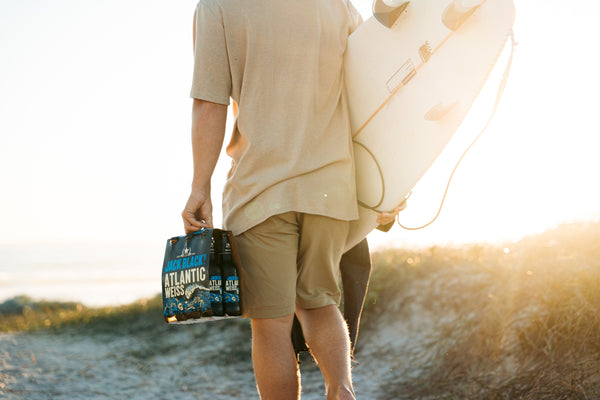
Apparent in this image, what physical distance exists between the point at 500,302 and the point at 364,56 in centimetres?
251

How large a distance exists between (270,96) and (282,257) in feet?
1.72

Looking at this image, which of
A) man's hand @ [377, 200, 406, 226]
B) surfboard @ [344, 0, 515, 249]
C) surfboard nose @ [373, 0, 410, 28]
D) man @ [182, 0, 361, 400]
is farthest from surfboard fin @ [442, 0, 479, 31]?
man's hand @ [377, 200, 406, 226]

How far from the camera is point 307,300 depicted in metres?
2.09

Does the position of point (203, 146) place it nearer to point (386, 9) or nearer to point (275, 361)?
point (275, 361)

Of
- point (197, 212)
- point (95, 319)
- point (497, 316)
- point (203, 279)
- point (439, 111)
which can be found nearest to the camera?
point (203, 279)

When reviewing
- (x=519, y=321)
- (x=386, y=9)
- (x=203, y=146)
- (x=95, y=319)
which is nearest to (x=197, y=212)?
(x=203, y=146)

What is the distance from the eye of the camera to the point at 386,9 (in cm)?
230

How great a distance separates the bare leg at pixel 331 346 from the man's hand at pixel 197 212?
0.47m

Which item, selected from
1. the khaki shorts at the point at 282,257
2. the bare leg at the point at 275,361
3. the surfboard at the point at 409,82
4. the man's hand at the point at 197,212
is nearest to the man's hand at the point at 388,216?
the surfboard at the point at 409,82

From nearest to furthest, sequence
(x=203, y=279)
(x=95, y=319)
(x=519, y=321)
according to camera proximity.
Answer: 1. (x=203, y=279)
2. (x=519, y=321)
3. (x=95, y=319)

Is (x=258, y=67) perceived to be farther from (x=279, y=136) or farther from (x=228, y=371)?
(x=228, y=371)

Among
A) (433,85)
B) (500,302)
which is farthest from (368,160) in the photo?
(500,302)

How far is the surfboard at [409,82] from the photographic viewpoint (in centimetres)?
216

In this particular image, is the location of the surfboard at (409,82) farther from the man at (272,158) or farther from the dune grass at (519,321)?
the dune grass at (519,321)
